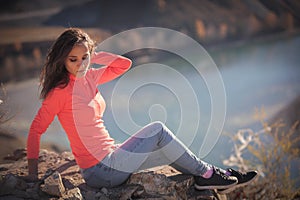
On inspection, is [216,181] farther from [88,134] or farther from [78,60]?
[78,60]

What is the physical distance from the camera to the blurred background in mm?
4652

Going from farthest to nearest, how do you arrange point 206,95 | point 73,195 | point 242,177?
point 206,95 < point 242,177 < point 73,195

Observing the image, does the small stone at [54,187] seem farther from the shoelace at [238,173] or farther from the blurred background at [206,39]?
the blurred background at [206,39]

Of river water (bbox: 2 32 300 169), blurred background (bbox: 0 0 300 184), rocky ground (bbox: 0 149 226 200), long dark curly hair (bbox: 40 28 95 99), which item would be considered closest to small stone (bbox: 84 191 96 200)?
rocky ground (bbox: 0 149 226 200)

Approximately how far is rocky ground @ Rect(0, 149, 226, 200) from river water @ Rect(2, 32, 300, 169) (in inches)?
15.4

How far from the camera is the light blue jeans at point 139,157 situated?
186cm

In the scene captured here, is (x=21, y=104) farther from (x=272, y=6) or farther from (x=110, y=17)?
(x=272, y=6)

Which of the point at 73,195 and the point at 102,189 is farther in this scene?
the point at 102,189

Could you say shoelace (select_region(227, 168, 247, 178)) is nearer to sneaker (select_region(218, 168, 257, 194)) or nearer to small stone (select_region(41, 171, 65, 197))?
sneaker (select_region(218, 168, 257, 194))

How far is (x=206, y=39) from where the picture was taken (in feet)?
19.2

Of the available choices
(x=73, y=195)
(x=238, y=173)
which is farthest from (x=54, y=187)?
(x=238, y=173)

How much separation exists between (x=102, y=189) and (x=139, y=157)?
8.7 inches

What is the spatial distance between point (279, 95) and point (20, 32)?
3.39m

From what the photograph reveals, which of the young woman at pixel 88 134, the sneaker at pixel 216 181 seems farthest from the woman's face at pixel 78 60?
the sneaker at pixel 216 181
